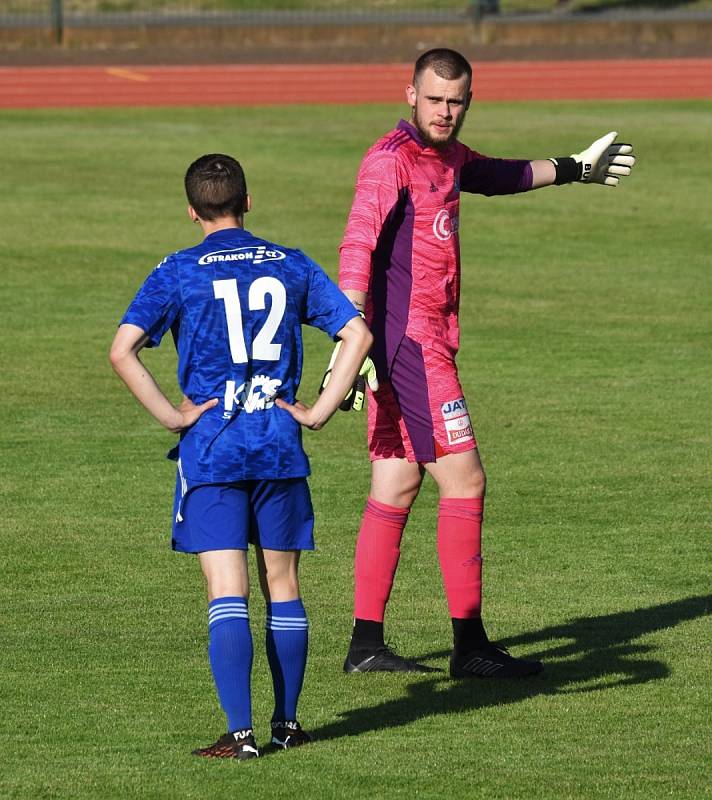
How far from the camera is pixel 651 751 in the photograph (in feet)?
18.7

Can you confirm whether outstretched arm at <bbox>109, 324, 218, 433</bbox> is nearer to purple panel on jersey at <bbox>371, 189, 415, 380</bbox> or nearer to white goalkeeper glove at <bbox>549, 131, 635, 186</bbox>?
purple panel on jersey at <bbox>371, 189, 415, 380</bbox>

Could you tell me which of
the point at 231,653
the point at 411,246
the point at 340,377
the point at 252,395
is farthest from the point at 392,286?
the point at 231,653

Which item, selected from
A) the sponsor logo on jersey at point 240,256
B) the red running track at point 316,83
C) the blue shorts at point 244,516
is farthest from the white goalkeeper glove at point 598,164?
the red running track at point 316,83

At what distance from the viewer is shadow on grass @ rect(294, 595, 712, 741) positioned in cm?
619

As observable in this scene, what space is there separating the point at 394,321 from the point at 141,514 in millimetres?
2895

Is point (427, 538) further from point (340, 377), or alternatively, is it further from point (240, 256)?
point (240, 256)

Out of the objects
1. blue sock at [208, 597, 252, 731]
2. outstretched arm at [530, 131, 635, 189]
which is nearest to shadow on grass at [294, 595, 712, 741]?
blue sock at [208, 597, 252, 731]

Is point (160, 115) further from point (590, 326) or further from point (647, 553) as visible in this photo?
point (647, 553)

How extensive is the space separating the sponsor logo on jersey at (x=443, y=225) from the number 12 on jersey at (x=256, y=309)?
1.48 meters

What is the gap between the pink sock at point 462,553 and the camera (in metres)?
6.71

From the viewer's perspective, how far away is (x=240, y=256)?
17.5 feet

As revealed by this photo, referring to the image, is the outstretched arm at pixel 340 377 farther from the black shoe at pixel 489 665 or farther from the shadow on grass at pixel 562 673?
the black shoe at pixel 489 665

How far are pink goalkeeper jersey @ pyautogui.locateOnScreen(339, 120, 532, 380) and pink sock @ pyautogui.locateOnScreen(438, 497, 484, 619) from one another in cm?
57

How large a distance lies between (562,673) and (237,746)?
1.73 meters
